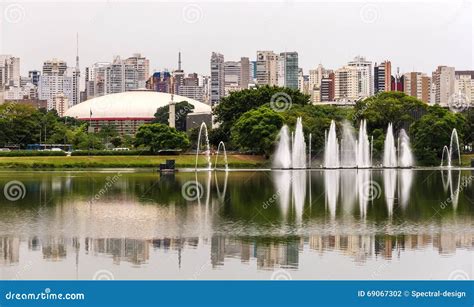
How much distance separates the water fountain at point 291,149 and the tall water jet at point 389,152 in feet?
17.1

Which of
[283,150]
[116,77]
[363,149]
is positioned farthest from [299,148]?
[116,77]

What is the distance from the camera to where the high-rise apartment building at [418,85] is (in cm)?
12531

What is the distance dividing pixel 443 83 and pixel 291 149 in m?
82.1

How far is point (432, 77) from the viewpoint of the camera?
12794cm

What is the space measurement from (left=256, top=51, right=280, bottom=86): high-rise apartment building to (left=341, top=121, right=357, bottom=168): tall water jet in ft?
257

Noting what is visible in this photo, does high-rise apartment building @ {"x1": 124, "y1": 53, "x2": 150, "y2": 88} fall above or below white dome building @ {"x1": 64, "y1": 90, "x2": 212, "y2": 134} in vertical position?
above

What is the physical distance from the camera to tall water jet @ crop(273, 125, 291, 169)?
47656 mm

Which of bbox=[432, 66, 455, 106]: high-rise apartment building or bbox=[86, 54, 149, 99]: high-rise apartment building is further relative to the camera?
bbox=[86, 54, 149, 99]: high-rise apartment building

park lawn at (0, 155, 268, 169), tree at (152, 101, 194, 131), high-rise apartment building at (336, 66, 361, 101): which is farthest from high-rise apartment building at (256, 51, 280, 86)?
park lawn at (0, 155, 268, 169)
